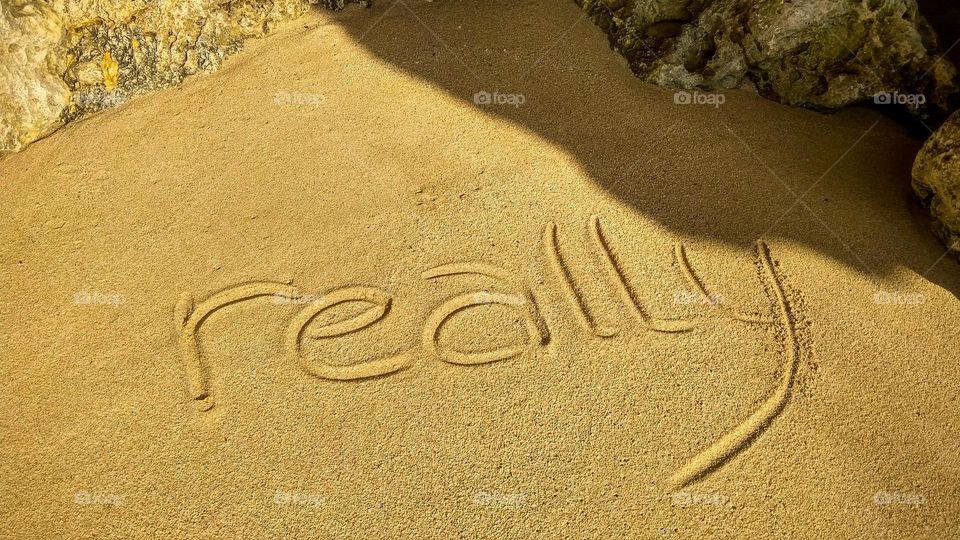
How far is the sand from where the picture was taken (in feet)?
9.37

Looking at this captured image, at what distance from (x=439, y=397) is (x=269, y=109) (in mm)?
2204

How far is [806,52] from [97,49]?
4243 mm

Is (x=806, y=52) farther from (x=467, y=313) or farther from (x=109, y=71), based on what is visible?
(x=109, y=71)

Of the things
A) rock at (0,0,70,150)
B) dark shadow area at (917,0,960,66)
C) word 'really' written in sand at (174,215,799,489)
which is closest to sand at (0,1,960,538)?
word 'really' written in sand at (174,215,799,489)

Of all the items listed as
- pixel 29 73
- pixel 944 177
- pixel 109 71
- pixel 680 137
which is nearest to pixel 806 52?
pixel 680 137

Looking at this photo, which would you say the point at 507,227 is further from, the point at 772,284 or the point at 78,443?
the point at 78,443

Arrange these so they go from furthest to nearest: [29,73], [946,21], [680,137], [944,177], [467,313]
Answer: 1. [946,21]
2. [680,137]
3. [29,73]
4. [944,177]
5. [467,313]

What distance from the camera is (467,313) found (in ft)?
11.2

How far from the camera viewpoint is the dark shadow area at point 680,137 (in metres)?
3.77

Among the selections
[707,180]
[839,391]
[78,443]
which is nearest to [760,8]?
[707,180]

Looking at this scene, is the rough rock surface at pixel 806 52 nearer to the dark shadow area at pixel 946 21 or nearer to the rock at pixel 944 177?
the dark shadow area at pixel 946 21

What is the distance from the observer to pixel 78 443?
2.96 metres

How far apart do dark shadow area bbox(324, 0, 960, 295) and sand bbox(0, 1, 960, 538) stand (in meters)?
0.02

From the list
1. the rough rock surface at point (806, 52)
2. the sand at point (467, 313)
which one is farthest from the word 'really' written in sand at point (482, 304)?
the rough rock surface at point (806, 52)
